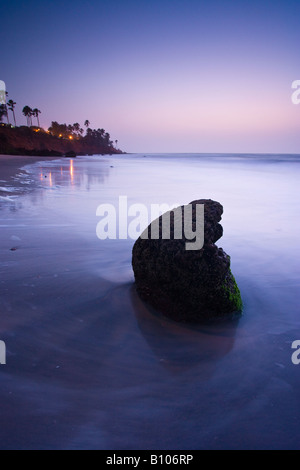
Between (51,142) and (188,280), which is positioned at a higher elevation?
(51,142)

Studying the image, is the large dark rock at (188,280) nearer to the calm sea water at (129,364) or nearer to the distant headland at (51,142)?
the calm sea water at (129,364)

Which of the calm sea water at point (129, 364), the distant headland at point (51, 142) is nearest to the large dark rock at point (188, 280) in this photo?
the calm sea water at point (129, 364)

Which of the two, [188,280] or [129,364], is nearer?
[129,364]

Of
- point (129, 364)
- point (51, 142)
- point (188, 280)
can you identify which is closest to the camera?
point (129, 364)

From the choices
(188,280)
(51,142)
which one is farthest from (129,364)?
(51,142)

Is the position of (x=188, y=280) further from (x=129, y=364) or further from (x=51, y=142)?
(x=51, y=142)

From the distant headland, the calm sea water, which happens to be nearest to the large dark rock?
the calm sea water

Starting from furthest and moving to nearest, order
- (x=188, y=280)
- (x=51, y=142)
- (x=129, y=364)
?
(x=51, y=142) < (x=188, y=280) < (x=129, y=364)

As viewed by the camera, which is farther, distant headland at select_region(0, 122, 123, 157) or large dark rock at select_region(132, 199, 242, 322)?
distant headland at select_region(0, 122, 123, 157)

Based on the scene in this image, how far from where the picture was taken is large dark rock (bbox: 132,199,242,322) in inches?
121

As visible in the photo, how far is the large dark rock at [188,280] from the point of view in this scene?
3.08m

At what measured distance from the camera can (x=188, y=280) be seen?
3078 millimetres

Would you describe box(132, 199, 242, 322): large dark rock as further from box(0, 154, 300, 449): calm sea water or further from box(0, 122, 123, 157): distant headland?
box(0, 122, 123, 157): distant headland

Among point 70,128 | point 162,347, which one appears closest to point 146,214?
point 162,347
